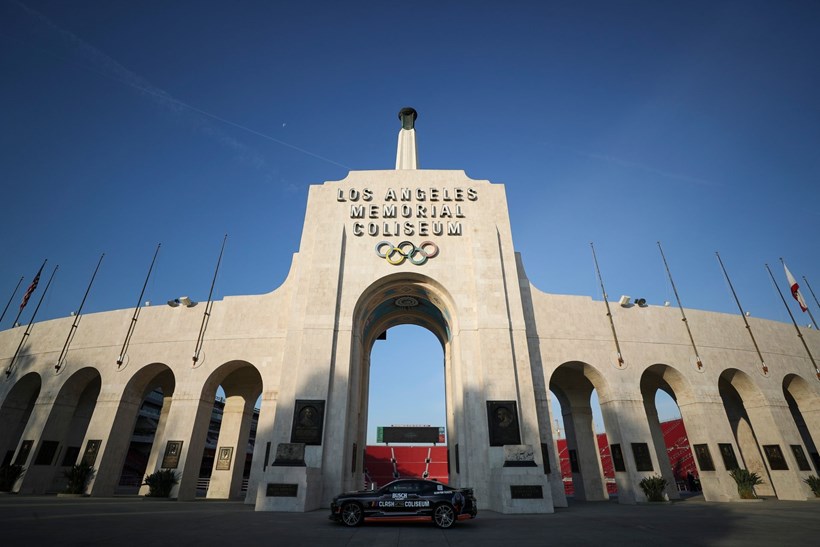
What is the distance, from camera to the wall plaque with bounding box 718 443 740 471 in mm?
20359

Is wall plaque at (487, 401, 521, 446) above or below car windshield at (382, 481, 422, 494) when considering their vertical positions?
above

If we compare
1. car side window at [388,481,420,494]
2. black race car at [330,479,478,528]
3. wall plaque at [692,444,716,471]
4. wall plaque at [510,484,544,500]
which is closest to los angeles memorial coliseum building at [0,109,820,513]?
wall plaque at [692,444,716,471]

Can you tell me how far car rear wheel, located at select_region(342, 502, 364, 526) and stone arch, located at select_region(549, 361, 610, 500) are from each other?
14.9m

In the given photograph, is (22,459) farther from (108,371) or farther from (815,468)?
(815,468)

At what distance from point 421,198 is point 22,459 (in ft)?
88.6

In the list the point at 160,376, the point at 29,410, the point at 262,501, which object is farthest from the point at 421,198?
the point at 29,410

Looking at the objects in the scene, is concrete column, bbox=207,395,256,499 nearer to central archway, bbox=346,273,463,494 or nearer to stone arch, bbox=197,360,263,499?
stone arch, bbox=197,360,263,499

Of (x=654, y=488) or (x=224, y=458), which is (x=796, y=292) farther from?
(x=224, y=458)

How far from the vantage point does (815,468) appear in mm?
21656

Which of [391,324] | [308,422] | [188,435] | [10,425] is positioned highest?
[391,324]

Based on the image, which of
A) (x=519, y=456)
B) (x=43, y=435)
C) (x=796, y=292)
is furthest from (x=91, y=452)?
(x=796, y=292)

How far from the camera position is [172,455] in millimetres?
20062

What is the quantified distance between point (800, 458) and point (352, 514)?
2545cm

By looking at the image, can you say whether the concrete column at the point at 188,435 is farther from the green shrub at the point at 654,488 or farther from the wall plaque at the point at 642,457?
the green shrub at the point at 654,488
